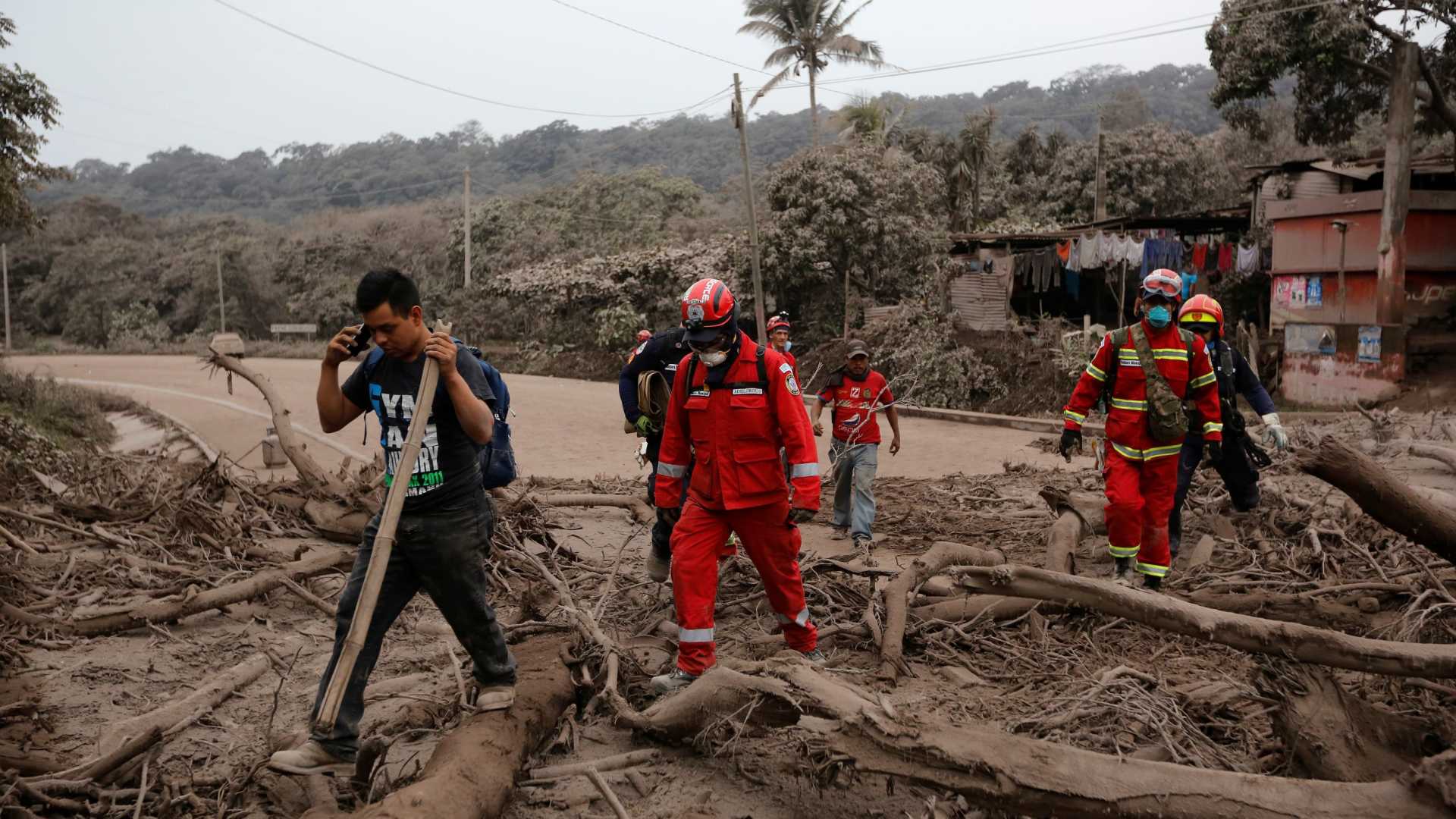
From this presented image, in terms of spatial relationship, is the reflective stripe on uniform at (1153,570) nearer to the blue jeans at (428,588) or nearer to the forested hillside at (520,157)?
Result: the blue jeans at (428,588)

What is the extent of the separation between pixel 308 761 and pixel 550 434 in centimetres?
1467

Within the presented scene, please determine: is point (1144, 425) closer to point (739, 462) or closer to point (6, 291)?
point (739, 462)

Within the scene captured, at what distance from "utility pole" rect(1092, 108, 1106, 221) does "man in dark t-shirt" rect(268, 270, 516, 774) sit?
27.5 meters

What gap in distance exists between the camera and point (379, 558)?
10.8 ft

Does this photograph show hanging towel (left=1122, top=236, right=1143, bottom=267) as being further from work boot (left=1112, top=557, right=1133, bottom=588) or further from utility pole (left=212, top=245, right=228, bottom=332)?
utility pole (left=212, top=245, right=228, bottom=332)

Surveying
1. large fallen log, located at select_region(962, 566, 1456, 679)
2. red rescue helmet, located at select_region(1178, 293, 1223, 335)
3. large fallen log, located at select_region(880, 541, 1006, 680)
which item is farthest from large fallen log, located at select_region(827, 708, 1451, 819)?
red rescue helmet, located at select_region(1178, 293, 1223, 335)

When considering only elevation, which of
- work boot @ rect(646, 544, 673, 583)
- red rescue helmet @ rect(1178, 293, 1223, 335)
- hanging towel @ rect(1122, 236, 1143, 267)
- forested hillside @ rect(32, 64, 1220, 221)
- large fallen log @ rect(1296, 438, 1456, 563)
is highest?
forested hillside @ rect(32, 64, 1220, 221)

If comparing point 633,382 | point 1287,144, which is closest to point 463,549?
point 633,382

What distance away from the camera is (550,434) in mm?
17922

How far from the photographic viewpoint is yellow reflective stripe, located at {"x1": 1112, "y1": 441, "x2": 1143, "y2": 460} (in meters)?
5.86

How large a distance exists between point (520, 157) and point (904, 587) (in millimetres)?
100544

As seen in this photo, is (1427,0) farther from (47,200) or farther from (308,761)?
(47,200)

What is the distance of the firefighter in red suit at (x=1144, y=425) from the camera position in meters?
5.83

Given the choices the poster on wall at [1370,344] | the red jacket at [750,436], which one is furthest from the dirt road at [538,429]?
the poster on wall at [1370,344]
